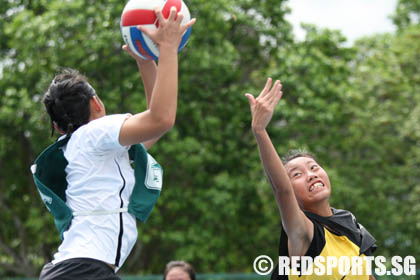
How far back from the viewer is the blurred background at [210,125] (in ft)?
42.0

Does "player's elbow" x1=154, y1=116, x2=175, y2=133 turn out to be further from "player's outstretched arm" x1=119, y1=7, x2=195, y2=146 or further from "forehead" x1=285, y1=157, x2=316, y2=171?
"forehead" x1=285, y1=157, x2=316, y2=171

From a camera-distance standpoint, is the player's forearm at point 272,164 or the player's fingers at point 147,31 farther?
the player's forearm at point 272,164

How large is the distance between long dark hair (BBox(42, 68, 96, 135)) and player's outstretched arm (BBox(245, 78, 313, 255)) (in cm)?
82

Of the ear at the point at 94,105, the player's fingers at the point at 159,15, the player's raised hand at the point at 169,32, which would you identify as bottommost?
the ear at the point at 94,105

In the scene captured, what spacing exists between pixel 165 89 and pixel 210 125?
10.7 m

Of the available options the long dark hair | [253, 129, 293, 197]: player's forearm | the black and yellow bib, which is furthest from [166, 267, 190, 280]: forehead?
the long dark hair

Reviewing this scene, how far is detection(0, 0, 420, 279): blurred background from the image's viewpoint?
1280 centimetres

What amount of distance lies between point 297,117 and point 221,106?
1707 mm

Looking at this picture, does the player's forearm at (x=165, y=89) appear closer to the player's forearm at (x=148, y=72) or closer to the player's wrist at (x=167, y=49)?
the player's wrist at (x=167, y=49)

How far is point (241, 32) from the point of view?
14.8 meters

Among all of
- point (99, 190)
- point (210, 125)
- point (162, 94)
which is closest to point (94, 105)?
point (99, 190)

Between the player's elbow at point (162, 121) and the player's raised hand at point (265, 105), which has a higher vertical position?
the player's raised hand at point (265, 105)

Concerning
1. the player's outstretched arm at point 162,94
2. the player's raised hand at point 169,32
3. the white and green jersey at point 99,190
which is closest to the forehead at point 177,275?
the white and green jersey at point 99,190

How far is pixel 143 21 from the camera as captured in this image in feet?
9.96
